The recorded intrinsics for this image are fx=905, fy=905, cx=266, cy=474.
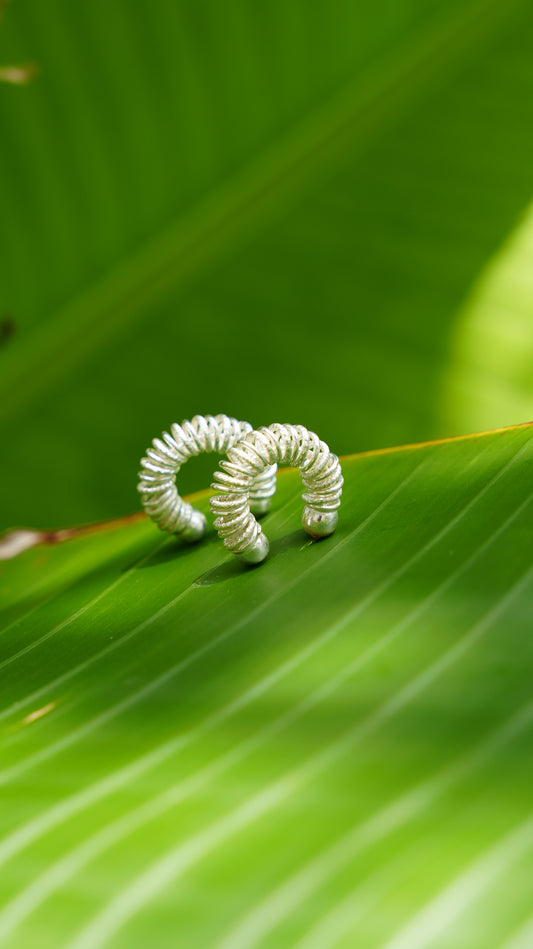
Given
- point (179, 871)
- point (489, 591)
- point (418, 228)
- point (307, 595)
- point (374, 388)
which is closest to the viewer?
point (179, 871)

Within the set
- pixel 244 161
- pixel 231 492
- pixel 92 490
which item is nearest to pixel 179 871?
pixel 231 492

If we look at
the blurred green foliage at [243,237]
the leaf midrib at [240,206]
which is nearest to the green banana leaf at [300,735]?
the blurred green foliage at [243,237]

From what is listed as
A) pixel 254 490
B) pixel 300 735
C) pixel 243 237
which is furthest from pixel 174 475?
pixel 243 237

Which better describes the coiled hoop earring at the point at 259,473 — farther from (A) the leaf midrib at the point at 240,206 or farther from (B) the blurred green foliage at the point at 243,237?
(A) the leaf midrib at the point at 240,206

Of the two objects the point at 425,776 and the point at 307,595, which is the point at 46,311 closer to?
the point at 307,595

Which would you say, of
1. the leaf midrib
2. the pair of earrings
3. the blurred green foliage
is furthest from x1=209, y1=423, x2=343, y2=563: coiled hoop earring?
the leaf midrib
